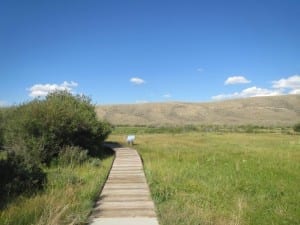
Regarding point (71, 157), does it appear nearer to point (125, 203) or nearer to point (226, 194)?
point (226, 194)

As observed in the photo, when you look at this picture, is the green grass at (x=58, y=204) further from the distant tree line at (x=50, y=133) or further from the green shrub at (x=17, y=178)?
the distant tree line at (x=50, y=133)

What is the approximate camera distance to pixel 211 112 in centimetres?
13475

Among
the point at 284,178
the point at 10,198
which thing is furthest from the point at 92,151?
the point at 10,198

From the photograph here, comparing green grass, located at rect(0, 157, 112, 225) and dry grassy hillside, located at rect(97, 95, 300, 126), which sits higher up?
dry grassy hillside, located at rect(97, 95, 300, 126)

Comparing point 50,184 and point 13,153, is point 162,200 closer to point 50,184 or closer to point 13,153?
point 50,184

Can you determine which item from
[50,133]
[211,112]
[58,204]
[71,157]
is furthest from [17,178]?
[211,112]

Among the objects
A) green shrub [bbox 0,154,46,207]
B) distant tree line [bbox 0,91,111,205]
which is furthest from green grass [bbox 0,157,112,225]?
distant tree line [bbox 0,91,111,205]

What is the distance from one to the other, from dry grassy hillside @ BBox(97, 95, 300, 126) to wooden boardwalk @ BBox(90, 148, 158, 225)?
10396 cm

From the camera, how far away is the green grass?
7047 millimetres

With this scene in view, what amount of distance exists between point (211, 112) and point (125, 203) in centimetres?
12776

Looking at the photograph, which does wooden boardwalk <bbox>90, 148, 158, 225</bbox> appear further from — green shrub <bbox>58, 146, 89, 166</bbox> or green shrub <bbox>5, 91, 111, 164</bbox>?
green shrub <bbox>5, 91, 111, 164</bbox>

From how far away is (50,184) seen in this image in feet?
36.0

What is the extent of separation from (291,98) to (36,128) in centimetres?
14247

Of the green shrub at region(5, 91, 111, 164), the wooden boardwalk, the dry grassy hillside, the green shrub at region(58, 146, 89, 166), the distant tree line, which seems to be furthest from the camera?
the dry grassy hillside
